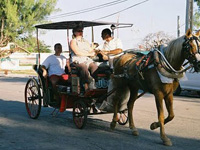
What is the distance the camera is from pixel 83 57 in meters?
8.41

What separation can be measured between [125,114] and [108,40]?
1.82 m

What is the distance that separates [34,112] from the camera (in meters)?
9.66

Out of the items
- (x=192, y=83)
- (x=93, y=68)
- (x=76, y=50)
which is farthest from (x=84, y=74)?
(x=192, y=83)

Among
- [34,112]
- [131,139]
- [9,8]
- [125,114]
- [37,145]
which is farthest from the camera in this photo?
[9,8]

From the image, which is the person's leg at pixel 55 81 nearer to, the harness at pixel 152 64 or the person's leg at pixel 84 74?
the person's leg at pixel 84 74

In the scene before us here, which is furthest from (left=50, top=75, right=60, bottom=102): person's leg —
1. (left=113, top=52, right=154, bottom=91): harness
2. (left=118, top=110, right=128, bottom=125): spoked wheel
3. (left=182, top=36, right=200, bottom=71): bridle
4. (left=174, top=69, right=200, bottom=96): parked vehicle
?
(left=174, top=69, right=200, bottom=96): parked vehicle

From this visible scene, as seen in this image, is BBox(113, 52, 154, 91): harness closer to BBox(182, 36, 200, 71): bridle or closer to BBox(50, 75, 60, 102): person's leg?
BBox(182, 36, 200, 71): bridle

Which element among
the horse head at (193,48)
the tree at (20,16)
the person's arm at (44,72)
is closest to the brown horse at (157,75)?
the horse head at (193,48)

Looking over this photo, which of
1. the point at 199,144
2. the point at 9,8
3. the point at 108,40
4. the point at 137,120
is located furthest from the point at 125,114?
the point at 9,8

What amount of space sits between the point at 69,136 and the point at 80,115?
0.85 meters

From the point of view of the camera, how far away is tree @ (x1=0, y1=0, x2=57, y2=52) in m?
40.7

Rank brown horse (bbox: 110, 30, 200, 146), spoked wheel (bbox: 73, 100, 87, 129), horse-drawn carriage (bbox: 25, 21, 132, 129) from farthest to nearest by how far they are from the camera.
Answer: horse-drawn carriage (bbox: 25, 21, 132, 129) → spoked wheel (bbox: 73, 100, 87, 129) → brown horse (bbox: 110, 30, 200, 146)

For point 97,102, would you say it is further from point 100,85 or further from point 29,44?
point 29,44

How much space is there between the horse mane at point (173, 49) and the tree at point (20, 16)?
35593 millimetres
